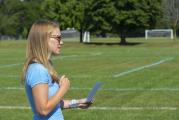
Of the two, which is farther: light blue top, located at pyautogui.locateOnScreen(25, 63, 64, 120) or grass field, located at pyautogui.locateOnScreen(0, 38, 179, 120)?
grass field, located at pyautogui.locateOnScreen(0, 38, 179, 120)

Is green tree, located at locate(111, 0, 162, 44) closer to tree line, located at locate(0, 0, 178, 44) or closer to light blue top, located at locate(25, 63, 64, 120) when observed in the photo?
tree line, located at locate(0, 0, 178, 44)

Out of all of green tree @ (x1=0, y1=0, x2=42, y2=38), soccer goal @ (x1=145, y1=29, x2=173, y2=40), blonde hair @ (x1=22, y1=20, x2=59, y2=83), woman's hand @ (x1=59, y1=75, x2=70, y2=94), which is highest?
blonde hair @ (x1=22, y1=20, x2=59, y2=83)

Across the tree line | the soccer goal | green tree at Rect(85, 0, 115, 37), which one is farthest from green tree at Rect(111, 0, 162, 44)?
the soccer goal

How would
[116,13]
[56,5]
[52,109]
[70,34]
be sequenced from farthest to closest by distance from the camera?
[70,34] < [56,5] < [116,13] < [52,109]

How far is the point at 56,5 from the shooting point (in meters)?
67.9

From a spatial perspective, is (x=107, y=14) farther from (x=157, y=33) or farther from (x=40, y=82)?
(x=40, y=82)

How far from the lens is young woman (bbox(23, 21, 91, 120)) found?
4156mm

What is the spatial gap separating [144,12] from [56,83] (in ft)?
189

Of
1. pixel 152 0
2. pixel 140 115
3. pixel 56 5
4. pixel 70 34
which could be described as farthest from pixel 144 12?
pixel 140 115

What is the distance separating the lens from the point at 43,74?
4199 mm

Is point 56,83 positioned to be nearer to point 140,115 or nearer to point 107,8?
point 140,115

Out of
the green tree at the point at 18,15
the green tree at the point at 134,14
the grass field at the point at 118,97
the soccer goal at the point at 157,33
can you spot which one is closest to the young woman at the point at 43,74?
the grass field at the point at 118,97

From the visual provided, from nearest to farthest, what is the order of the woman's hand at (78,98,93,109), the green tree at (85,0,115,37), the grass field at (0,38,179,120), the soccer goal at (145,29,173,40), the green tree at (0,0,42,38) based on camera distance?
the woman's hand at (78,98,93,109)
the grass field at (0,38,179,120)
the green tree at (85,0,115,37)
the soccer goal at (145,29,173,40)
the green tree at (0,0,42,38)

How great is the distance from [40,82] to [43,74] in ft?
0.25
